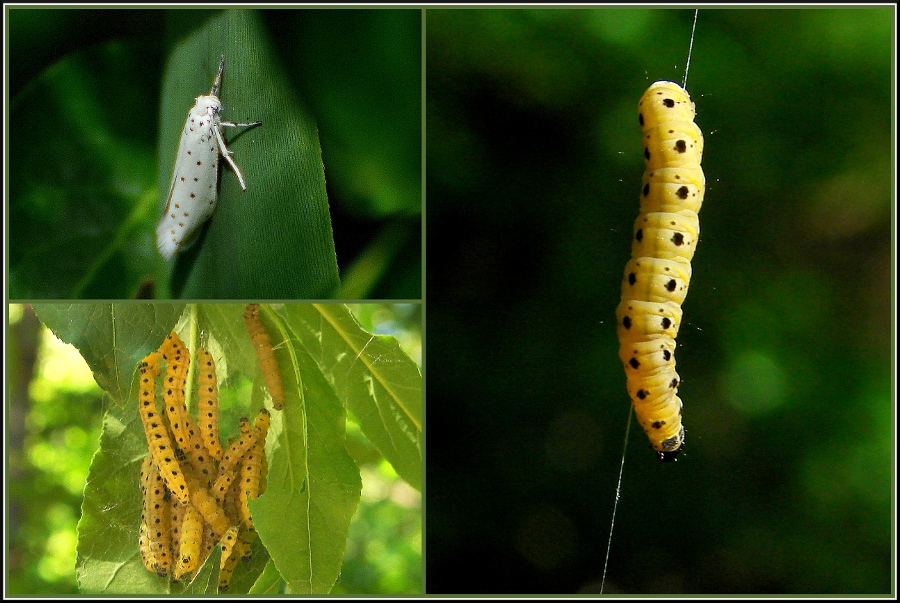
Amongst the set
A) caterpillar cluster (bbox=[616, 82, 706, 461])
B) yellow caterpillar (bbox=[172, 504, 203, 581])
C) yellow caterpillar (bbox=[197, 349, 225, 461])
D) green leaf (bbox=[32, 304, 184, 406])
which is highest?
caterpillar cluster (bbox=[616, 82, 706, 461])

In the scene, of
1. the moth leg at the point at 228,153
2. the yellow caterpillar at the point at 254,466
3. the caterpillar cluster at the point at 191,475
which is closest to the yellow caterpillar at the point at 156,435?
the caterpillar cluster at the point at 191,475

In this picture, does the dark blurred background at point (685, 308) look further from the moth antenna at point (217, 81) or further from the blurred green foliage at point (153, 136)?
the moth antenna at point (217, 81)

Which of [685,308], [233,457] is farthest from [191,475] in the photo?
[685,308]

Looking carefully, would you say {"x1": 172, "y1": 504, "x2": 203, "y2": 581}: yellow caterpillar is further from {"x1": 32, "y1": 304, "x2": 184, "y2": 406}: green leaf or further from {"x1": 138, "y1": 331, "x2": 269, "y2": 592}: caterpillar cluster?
{"x1": 32, "y1": 304, "x2": 184, "y2": 406}: green leaf

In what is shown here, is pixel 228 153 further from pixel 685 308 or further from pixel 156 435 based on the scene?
pixel 685 308

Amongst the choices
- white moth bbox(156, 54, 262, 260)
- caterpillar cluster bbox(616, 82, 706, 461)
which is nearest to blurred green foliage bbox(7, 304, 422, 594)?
white moth bbox(156, 54, 262, 260)

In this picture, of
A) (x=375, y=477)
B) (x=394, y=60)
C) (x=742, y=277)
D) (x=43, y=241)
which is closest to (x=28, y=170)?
(x=43, y=241)
